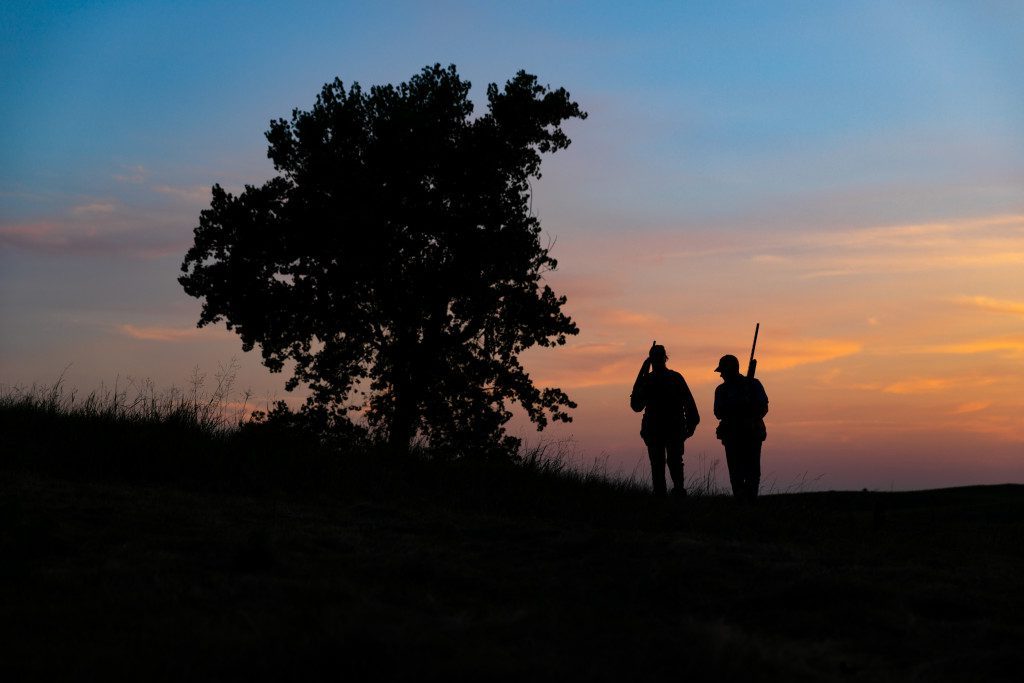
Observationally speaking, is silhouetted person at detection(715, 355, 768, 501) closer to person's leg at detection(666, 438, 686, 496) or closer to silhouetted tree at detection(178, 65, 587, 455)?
person's leg at detection(666, 438, 686, 496)

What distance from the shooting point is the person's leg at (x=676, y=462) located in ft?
45.5

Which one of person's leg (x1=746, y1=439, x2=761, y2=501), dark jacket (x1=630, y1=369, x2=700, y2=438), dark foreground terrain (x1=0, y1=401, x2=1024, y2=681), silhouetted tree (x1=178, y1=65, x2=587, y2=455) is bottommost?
dark foreground terrain (x1=0, y1=401, x2=1024, y2=681)

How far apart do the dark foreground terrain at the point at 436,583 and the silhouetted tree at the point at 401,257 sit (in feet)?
38.8

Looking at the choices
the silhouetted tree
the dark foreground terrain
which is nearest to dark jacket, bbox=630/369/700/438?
the dark foreground terrain

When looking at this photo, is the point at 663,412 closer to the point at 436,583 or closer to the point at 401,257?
the point at 436,583

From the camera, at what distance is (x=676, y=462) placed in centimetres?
1389

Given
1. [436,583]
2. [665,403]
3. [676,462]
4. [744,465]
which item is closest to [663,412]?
[665,403]

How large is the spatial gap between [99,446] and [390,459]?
3.71 metres

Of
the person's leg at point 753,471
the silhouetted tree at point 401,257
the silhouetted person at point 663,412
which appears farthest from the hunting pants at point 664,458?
the silhouetted tree at point 401,257

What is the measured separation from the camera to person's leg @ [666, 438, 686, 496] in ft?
45.5

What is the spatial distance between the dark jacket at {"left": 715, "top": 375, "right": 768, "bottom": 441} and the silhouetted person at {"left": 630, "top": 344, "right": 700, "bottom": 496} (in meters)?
0.39

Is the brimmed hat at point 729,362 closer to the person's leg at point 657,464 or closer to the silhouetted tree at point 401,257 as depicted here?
the person's leg at point 657,464

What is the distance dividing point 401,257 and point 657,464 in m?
12.1

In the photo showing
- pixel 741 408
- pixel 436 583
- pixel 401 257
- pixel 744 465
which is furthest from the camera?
pixel 401 257
